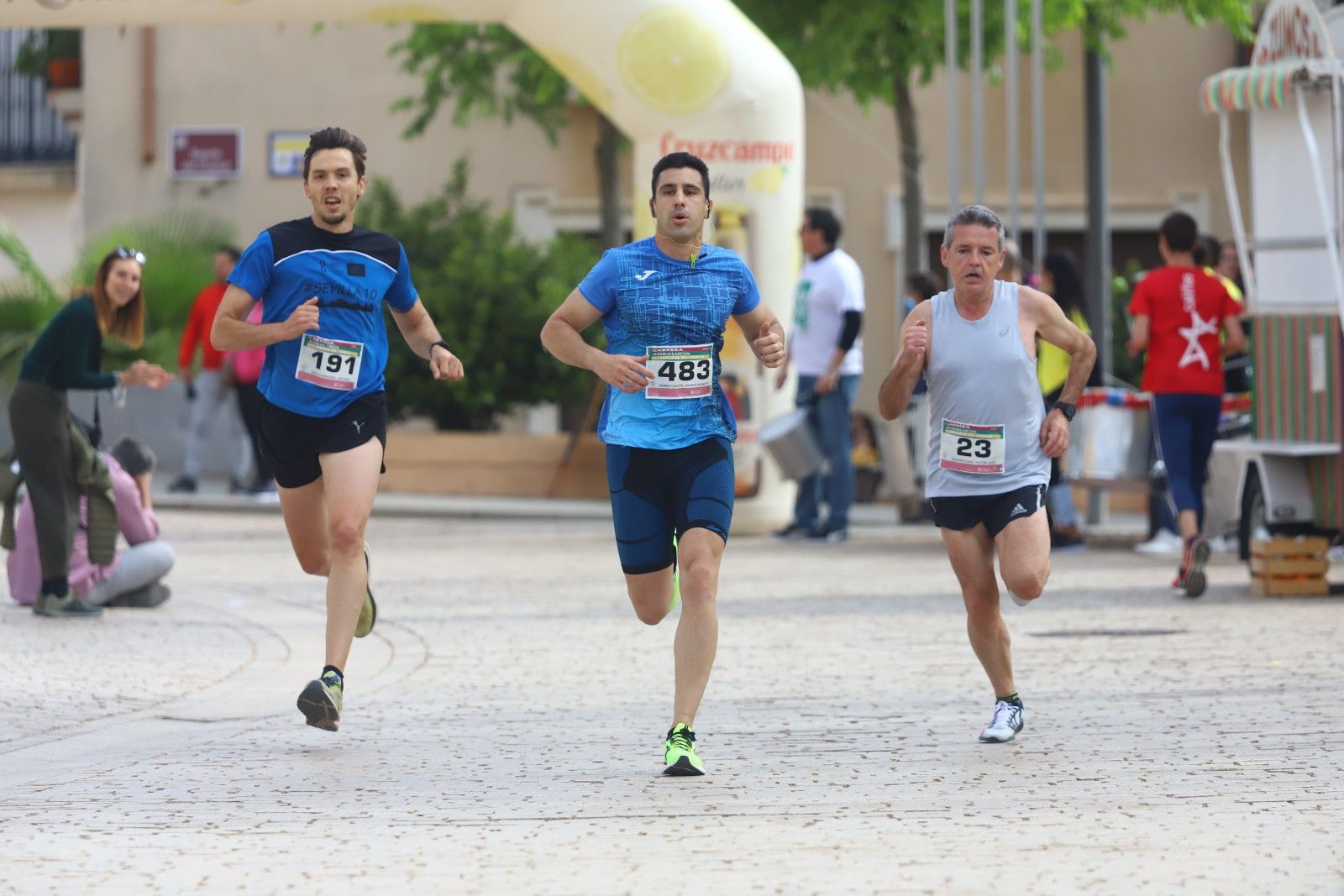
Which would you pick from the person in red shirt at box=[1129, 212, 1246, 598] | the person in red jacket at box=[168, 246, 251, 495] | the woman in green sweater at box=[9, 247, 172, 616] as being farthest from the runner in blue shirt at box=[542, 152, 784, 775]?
the person in red jacket at box=[168, 246, 251, 495]

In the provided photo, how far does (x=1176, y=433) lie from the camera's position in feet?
39.7

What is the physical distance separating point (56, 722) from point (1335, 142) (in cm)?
735

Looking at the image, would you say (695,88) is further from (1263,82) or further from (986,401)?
(986,401)

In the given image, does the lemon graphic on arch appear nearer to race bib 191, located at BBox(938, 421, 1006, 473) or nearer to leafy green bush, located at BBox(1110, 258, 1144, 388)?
leafy green bush, located at BBox(1110, 258, 1144, 388)

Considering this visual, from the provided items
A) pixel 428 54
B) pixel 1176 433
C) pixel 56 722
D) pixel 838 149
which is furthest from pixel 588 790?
pixel 838 149

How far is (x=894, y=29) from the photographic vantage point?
62.3 feet

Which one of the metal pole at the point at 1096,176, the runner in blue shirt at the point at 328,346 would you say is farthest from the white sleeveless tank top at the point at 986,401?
the metal pole at the point at 1096,176

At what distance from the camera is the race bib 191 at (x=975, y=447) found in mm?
7230

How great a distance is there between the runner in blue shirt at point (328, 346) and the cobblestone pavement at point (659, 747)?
2.42 ft

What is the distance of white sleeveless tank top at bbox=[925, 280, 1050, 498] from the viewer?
285 inches

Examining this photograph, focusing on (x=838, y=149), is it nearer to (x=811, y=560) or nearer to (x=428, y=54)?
(x=428, y=54)

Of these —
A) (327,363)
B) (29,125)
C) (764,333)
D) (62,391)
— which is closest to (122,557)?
(62,391)

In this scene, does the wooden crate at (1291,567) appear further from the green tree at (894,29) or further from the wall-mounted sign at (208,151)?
the wall-mounted sign at (208,151)

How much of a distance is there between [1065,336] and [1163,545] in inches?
321
